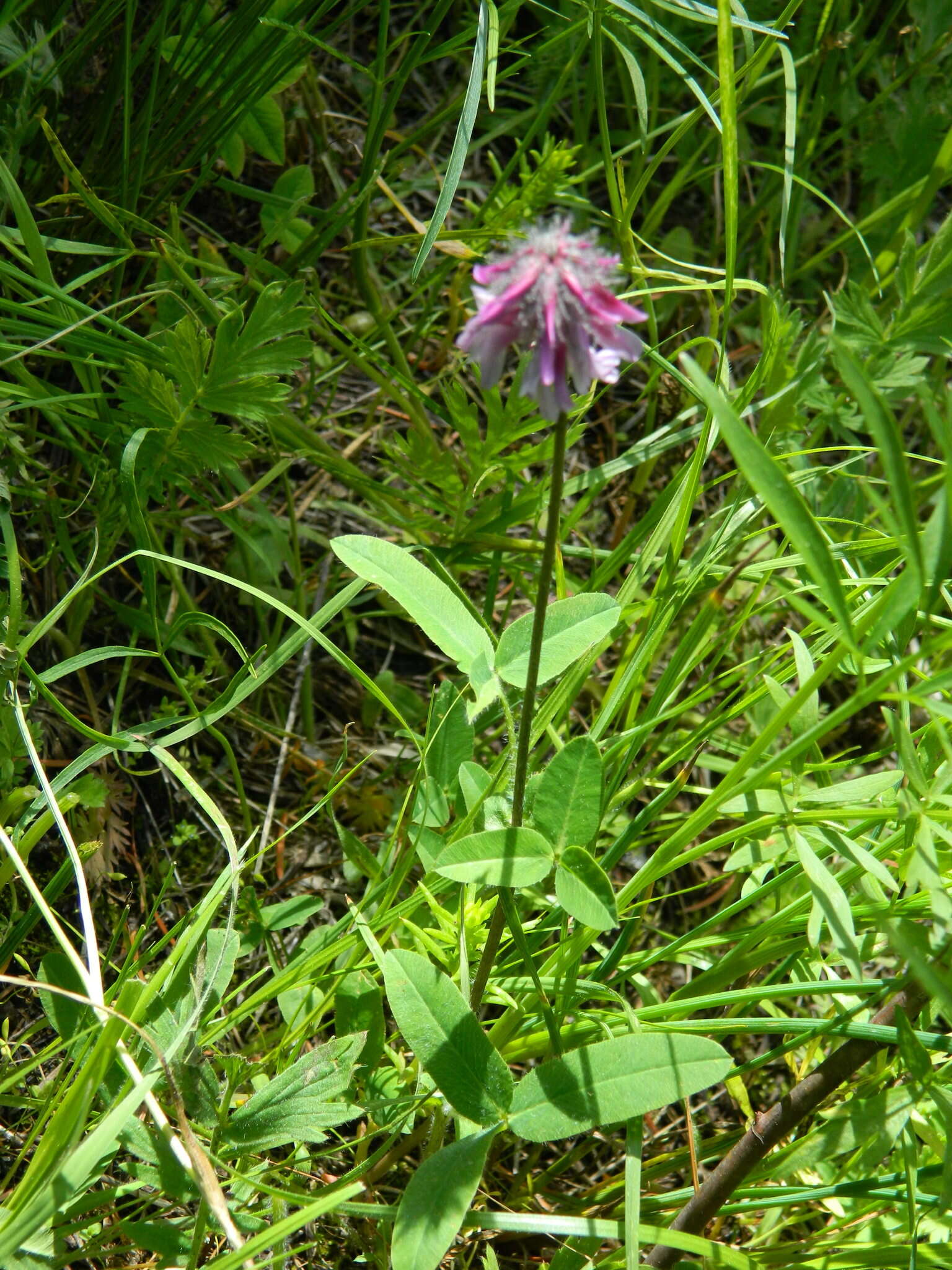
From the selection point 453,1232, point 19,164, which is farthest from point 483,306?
point 19,164

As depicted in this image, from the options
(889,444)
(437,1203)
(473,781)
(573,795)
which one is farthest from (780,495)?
(437,1203)

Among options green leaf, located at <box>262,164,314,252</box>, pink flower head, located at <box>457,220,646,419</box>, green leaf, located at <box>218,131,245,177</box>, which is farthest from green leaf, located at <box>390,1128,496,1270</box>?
green leaf, located at <box>218,131,245,177</box>

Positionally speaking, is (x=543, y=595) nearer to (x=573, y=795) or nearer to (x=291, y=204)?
(x=573, y=795)

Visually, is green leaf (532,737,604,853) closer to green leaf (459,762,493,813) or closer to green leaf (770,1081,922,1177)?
green leaf (459,762,493,813)

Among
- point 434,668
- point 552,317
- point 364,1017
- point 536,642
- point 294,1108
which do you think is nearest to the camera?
point 552,317

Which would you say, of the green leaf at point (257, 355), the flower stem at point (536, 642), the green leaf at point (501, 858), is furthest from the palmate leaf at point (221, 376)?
the green leaf at point (501, 858)

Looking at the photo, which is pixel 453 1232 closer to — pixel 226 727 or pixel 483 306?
pixel 483 306
